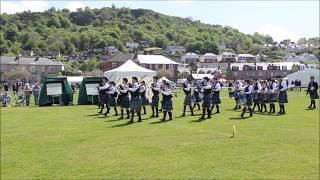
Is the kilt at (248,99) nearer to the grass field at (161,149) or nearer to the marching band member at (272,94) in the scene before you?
the grass field at (161,149)

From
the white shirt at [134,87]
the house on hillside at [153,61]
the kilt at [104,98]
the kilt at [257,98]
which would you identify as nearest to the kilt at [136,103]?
the white shirt at [134,87]

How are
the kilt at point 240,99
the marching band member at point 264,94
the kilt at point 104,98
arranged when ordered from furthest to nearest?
1. the marching band member at point 264,94
2. the kilt at point 240,99
3. the kilt at point 104,98

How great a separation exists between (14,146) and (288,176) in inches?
324

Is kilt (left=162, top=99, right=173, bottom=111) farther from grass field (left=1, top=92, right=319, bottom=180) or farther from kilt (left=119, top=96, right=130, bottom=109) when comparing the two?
kilt (left=119, top=96, right=130, bottom=109)

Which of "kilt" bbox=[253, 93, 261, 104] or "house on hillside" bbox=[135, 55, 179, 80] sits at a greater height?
"house on hillside" bbox=[135, 55, 179, 80]

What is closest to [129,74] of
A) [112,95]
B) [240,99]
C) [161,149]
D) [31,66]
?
[112,95]

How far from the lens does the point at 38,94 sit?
32.9 meters

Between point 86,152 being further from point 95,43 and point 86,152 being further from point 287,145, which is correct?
point 95,43

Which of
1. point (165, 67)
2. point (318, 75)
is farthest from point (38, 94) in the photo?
point (165, 67)

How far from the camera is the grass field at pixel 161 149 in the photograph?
1079 cm

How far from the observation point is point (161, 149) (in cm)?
1341

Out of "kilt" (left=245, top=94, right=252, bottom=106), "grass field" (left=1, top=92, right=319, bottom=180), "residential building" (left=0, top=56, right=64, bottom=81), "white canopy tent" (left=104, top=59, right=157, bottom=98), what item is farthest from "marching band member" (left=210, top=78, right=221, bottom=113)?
"residential building" (left=0, top=56, right=64, bottom=81)

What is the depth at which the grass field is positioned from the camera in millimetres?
10789

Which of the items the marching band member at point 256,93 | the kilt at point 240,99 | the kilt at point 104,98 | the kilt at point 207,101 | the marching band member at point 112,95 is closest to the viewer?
the kilt at point 207,101
